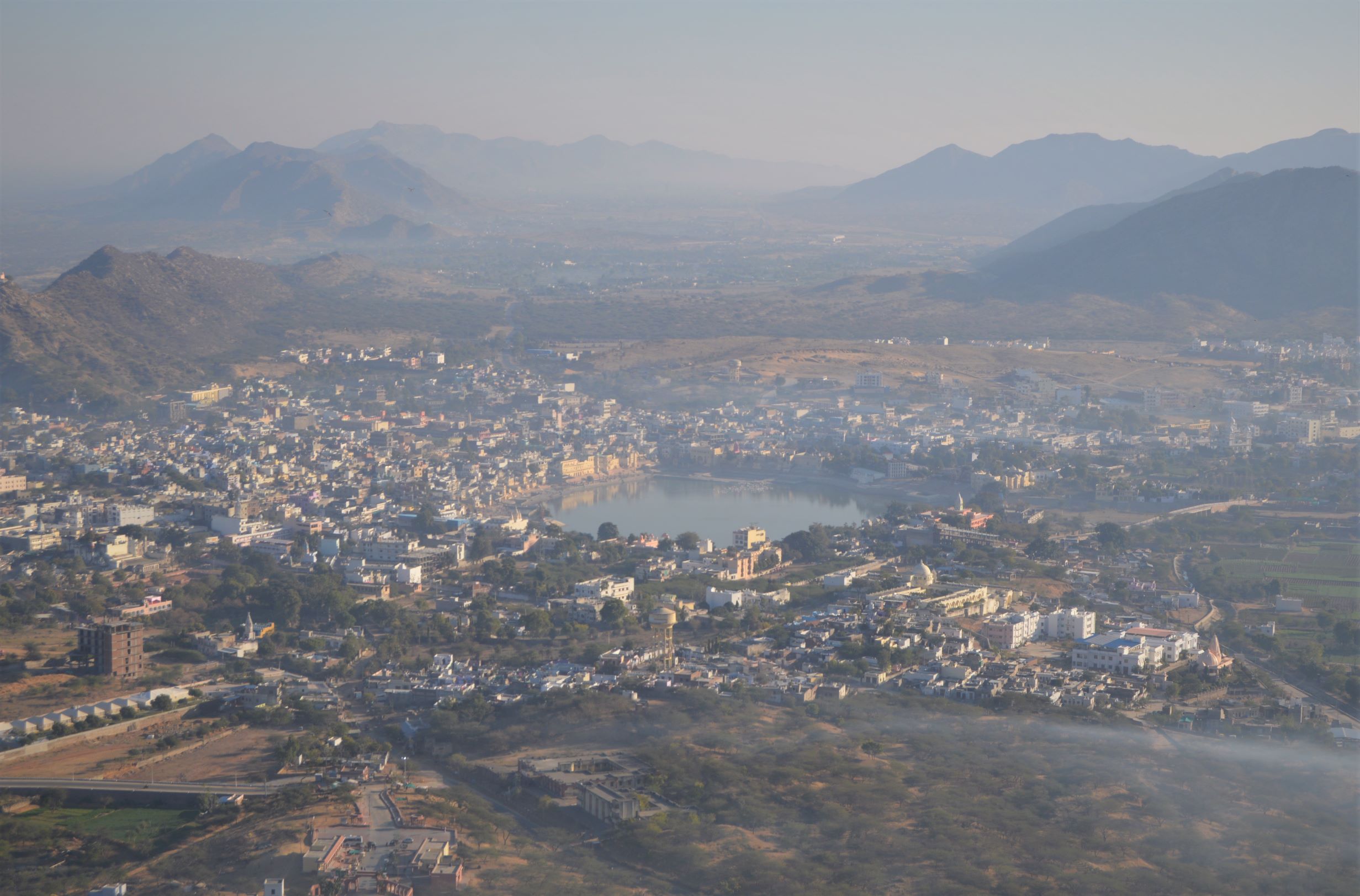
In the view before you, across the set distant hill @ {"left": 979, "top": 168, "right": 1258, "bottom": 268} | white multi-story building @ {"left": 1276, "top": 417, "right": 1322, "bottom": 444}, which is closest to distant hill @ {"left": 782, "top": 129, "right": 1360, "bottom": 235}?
distant hill @ {"left": 979, "top": 168, "right": 1258, "bottom": 268}

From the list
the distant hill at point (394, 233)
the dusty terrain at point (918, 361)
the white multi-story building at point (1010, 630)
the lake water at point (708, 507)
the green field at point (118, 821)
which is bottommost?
the lake water at point (708, 507)

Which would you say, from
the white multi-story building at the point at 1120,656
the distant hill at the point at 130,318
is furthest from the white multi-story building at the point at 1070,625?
the distant hill at the point at 130,318

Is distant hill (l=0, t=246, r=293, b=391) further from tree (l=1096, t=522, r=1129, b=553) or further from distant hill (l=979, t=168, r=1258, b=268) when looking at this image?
distant hill (l=979, t=168, r=1258, b=268)

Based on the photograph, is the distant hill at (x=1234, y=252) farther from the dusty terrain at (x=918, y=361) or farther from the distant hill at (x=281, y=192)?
the distant hill at (x=281, y=192)

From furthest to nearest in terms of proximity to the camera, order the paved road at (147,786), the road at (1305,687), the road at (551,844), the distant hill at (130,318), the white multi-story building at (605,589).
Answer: the distant hill at (130,318), the white multi-story building at (605,589), the road at (1305,687), the paved road at (147,786), the road at (551,844)

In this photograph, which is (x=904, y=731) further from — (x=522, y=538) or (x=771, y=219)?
(x=771, y=219)

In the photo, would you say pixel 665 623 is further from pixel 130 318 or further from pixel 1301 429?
pixel 130 318
